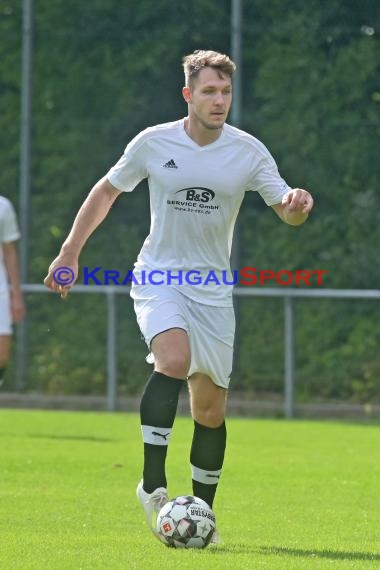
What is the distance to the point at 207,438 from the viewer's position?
7.69 meters

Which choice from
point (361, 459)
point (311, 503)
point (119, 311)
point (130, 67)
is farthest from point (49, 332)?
point (311, 503)

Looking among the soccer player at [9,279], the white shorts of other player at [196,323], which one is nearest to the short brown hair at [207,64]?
the white shorts of other player at [196,323]

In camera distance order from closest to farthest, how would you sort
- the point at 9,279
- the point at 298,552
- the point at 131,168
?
the point at 298,552
the point at 131,168
the point at 9,279

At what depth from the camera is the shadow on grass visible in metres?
6.71

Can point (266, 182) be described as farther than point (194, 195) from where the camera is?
Yes

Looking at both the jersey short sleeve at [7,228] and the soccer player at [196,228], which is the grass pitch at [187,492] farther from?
the jersey short sleeve at [7,228]

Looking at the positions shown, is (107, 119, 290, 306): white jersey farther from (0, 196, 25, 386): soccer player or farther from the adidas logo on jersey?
(0, 196, 25, 386): soccer player

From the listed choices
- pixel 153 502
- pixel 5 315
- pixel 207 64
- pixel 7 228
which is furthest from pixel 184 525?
pixel 5 315

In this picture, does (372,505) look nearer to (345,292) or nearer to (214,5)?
(345,292)

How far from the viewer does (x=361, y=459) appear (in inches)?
474

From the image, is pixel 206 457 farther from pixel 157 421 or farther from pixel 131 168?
pixel 131 168

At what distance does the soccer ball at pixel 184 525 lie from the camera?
6855 millimetres

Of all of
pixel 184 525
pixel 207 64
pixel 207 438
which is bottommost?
Answer: pixel 184 525

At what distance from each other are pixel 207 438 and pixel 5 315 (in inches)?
238
